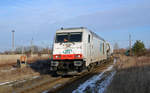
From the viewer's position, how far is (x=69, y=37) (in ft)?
45.3

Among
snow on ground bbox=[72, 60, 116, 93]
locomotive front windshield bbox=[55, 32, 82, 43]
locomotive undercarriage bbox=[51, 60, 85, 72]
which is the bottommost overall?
snow on ground bbox=[72, 60, 116, 93]

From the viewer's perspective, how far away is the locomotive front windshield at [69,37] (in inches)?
538

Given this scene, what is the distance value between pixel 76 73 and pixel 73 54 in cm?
138

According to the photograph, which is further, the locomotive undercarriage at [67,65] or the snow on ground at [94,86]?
the locomotive undercarriage at [67,65]

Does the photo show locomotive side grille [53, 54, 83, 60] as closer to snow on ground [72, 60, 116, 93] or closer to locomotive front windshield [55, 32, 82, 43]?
locomotive front windshield [55, 32, 82, 43]

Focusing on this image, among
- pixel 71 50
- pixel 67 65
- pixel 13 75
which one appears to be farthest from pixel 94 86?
pixel 13 75

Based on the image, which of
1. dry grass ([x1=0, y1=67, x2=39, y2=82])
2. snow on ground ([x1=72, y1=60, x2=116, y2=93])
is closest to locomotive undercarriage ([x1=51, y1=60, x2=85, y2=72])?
snow on ground ([x1=72, y1=60, x2=116, y2=93])

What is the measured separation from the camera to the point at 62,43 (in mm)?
13656

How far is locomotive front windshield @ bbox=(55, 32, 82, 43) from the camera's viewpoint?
44.9ft

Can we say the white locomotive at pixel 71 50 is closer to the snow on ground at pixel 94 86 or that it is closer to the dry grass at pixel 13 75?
the snow on ground at pixel 94 86

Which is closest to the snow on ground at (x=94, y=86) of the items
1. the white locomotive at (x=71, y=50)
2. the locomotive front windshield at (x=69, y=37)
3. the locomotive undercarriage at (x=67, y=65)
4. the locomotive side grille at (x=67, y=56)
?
the locomotive undercarriage at (x=67, y=65)

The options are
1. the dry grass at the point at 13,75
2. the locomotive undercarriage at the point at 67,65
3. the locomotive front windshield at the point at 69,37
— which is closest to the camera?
the dry grass at the point at 13,75

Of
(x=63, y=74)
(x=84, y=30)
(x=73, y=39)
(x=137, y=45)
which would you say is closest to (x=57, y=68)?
(x=63, y=74)

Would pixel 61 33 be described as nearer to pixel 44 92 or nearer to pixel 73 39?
pixel 73 39
